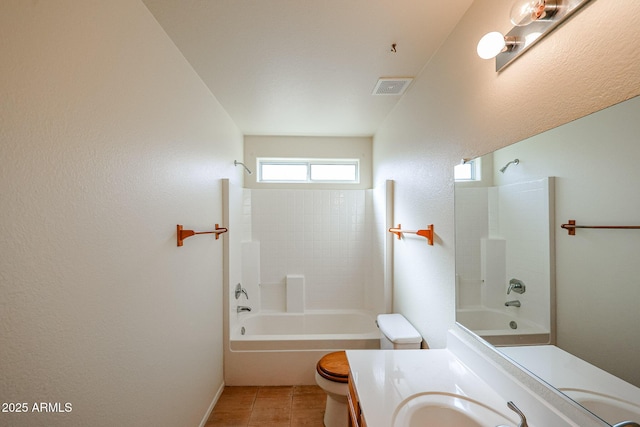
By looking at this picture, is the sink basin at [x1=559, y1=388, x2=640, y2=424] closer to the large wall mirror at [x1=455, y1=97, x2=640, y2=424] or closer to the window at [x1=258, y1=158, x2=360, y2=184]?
the large wall mirror at [x1=455, y1=97, x2=640, y2=424]

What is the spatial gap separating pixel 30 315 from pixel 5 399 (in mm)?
193

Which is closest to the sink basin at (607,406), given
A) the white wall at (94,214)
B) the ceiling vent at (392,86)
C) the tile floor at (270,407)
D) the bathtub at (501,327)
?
the bathtub at (501,327)

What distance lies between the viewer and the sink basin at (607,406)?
62 centimetres

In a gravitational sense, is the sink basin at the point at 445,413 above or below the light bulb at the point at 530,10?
below

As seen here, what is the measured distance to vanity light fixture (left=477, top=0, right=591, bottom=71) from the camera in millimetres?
759

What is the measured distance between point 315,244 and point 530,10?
8.90ft

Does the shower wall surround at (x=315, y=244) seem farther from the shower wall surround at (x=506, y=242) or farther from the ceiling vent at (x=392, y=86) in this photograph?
the shower wall surround at (x=506, y=242)

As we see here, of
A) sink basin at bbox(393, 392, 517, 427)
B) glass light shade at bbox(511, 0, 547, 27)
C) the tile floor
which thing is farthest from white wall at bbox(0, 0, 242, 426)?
glass light shade at bbox(511, 0, 547, 27)

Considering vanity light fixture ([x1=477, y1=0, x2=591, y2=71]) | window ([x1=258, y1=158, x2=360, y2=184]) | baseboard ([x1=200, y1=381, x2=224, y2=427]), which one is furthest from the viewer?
window ([x1=258, y1=158, x2=360, y2=184])

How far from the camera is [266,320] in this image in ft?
9.98

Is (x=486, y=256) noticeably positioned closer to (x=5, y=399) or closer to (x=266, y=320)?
(x=5, y=399)

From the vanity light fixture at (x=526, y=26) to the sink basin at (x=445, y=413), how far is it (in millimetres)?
1294

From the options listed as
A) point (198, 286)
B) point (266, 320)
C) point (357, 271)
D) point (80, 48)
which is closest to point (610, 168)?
point (80, 48)

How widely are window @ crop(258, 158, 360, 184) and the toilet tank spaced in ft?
5.90
